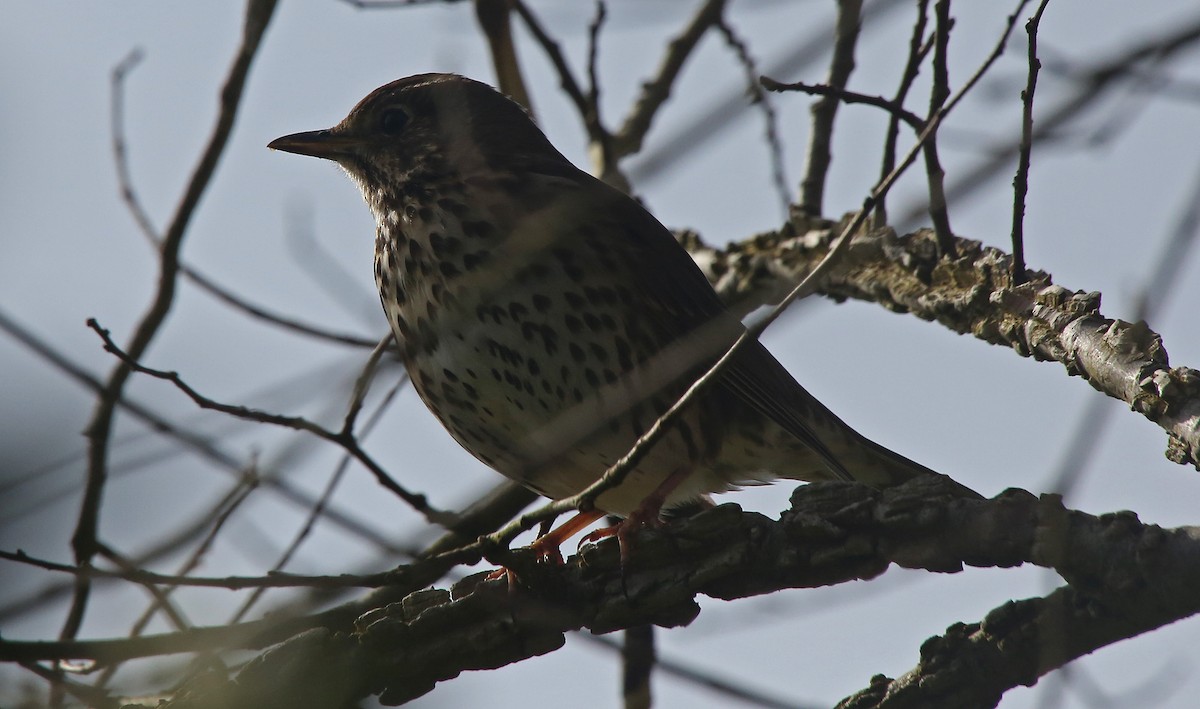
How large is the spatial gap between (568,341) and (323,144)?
74.6 inches

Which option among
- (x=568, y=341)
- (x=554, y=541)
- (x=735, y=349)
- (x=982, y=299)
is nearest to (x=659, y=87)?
(x=568, y=341)

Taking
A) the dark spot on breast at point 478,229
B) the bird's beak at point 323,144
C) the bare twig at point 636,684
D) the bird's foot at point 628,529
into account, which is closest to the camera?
the bird's foot at point 628,529

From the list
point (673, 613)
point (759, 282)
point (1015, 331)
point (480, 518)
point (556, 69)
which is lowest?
point (673, 613)

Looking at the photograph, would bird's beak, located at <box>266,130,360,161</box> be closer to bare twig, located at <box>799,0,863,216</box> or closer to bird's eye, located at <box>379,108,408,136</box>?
bird's eye, located at <box>379,108,408,136</box>

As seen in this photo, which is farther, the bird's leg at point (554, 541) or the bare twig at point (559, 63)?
the bare twig at point (559, 63)

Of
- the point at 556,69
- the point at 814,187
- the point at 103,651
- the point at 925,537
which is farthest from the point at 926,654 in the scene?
the point at 556,69

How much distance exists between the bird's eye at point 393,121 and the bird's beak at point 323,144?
0.14 meters

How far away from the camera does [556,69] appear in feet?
20.5

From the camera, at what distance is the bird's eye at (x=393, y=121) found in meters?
6.03

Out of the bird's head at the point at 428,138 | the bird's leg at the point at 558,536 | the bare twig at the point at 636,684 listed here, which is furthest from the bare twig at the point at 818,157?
the bare twig at the point at 636,684

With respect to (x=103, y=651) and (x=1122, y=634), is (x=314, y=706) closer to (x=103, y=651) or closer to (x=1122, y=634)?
(x=103, y=651)

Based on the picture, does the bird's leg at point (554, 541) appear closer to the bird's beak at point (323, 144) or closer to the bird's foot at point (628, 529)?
the bird's foot at point (628, 529)

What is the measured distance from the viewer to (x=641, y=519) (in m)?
4.65

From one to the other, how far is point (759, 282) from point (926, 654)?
2757mm
